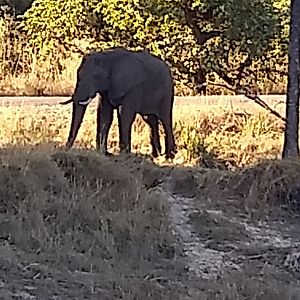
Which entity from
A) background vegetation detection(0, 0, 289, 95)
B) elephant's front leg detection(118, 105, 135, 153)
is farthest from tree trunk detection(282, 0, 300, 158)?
background vegetation detection(0, 0, 289, 95)

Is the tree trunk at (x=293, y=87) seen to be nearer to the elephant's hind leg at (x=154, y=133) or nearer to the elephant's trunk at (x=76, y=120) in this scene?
the elephant's hind leg at (x=154, y=133)

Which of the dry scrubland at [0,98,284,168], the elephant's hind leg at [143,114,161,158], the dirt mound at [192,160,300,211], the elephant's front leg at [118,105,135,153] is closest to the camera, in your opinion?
the dirt mound at [192,160,300,211]

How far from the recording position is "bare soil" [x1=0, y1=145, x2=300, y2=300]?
21.2 feet

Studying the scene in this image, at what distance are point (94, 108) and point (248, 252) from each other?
7082 mm

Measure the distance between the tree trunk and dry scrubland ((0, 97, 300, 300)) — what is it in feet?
2.26

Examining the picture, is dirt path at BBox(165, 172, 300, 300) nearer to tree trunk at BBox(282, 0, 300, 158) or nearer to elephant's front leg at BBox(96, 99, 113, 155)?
tree trunk at BBox(282, 0, 300, 158)

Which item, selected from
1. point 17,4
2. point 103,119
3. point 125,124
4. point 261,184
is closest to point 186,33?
point 103,119

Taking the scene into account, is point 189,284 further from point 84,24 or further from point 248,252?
point 84,24

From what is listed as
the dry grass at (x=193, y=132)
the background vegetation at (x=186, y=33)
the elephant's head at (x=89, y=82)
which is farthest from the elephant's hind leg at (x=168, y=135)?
the background vegetation at (x=186, y=33)

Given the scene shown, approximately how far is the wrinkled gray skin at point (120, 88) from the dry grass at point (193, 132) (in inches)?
19.6

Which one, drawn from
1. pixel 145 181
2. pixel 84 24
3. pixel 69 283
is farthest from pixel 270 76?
pixel 69 283

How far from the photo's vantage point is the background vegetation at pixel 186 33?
15812 millimetres

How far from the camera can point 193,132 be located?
13305 millimetres

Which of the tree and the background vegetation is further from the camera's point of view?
the tree
